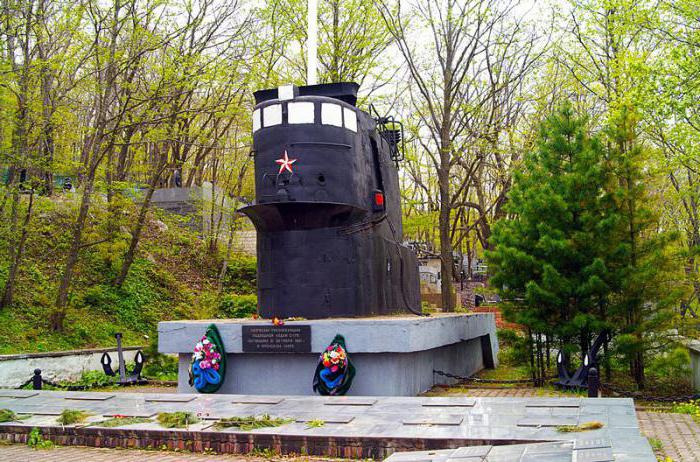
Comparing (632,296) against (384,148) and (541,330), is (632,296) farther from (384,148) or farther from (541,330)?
(384,148)

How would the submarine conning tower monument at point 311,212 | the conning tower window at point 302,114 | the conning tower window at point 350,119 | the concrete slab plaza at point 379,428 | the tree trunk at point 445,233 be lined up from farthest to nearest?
the tree trunk at point 445,233 → the conning tower window at point 350,119 → the conning tower window at point 302,114 → the submarine conning tower monument at point 311,212 → the concrete slab plaza at point 379,428

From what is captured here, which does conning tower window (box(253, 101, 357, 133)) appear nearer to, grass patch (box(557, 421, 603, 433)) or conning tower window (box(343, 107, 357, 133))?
conning tower window (box(343, 107, 357, 133))

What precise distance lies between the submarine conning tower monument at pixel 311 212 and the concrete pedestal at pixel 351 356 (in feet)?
2.19


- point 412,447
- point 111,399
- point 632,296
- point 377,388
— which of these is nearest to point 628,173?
point 632,296

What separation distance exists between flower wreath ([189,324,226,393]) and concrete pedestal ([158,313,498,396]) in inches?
7.2

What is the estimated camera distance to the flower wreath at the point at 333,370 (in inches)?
466

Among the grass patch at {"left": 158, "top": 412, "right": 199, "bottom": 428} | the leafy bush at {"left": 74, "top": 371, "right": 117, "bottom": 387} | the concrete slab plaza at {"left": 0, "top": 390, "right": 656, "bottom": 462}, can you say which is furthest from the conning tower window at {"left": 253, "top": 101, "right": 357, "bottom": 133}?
the leafy bush at {"left": 74, "top": 371, "right": 117, "bottom": 387}

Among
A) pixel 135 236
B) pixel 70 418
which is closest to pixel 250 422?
pixel 70 418

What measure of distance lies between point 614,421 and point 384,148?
8.75 m

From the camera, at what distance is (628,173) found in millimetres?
14570

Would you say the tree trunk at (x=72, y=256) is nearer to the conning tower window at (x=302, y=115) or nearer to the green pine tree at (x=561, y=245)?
the conning tower window at (x=302, y=115)

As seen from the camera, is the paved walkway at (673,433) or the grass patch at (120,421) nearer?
the paved walkway at (673,433)

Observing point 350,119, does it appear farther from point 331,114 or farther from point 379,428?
point 379,428

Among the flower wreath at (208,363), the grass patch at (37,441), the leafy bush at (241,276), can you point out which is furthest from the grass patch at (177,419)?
the leafy bush at (241,276)
